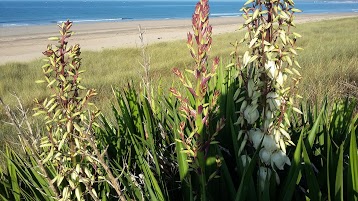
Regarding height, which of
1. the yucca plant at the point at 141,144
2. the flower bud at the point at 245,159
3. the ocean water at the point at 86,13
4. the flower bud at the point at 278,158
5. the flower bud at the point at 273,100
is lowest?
the yucca plant at the point at 141,144

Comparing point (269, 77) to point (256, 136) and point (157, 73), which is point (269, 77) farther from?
point (157, 73)

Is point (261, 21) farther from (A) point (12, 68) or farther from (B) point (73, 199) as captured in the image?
(A) point (12, 68)

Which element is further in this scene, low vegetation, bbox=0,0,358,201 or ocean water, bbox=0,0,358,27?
ocean water, bbox=0,0,358,27

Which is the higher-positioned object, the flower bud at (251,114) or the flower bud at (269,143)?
the flower bud at (251,114)

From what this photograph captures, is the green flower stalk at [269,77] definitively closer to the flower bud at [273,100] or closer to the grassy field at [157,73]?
the flower bud at [273,100]

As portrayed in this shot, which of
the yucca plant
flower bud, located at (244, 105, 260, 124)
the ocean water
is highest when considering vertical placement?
the ocean water

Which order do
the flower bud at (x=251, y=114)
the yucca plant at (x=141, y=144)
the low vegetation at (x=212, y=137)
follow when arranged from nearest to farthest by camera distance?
the low vegetation at (x=212, y=137), the flower bud at (x=251, y=114), the yucca plant at (x=141, y=144)

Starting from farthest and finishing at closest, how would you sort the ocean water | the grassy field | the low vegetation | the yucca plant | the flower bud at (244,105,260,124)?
the ocean water < the grassy field < the yucca plant < the flower bud at (244,105,260,124) < the low vegetation

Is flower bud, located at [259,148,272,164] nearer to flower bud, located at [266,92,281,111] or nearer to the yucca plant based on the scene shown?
flower bud, located at [266,92,281,111]

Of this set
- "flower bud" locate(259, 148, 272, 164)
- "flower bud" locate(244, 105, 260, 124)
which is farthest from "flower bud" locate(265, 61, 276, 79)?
"flower bud" locate(259, 148, 272, 164)

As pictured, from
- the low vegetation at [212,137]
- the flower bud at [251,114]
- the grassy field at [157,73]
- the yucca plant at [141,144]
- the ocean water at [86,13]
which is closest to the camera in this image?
the low vegetation at [212,137]

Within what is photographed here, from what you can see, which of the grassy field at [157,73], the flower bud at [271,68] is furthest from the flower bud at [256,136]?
the grassy field at [157,73]

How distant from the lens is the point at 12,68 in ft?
33.9

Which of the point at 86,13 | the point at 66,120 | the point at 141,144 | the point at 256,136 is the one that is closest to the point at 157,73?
the point at 141,144
